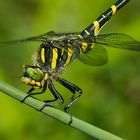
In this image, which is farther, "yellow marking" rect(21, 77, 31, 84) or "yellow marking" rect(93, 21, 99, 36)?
"yellow marking" rect(93, 21, 99, 36)

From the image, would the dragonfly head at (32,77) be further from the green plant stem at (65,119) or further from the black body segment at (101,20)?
the black body segment at (101,20)

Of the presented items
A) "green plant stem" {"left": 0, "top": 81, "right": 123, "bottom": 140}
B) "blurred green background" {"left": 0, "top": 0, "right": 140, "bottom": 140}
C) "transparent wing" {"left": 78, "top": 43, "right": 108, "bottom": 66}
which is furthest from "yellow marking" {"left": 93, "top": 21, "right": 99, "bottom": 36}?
"green plant stem" {"left": 0, "top": 81, "right": 123, "bottom": 140}

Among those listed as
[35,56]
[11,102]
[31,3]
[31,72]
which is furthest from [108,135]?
[31,3]

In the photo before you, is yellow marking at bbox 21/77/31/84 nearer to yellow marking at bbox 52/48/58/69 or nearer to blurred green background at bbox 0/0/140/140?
yellow marking at bbox 52/48/58/69

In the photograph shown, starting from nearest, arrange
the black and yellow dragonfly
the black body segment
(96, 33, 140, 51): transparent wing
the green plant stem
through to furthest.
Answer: the green plant stem
the black and yellow dragonfly
(96, 33, 140, 51): transparent wing
the black body segment

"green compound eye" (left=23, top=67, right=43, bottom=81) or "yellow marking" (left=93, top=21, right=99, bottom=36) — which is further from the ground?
"yellow marking" (left=93, top=21, right=99, bottom=36)

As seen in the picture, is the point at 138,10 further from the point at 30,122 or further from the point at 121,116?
the point at 30,122

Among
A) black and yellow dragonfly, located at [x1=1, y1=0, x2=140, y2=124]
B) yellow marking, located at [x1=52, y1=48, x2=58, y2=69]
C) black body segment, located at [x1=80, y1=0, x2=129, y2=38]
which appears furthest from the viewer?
black body segment, located at [x1=80, y1=0, x2=129, y2=38]

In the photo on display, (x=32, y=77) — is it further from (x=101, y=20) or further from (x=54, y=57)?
(x=101, y=20)
